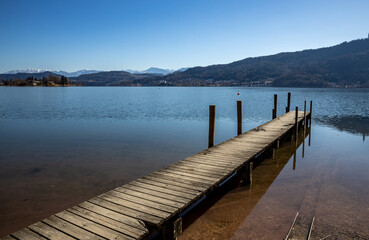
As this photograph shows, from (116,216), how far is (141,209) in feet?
1.95

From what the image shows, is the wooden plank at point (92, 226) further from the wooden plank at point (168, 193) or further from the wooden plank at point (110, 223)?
the wooden plank at point (168, 193)

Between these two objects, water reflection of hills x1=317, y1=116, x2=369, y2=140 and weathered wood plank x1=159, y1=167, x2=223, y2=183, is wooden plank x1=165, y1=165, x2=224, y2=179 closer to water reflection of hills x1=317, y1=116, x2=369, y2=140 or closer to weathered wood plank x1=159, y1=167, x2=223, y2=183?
weathered wood plank x1=159, y1=167, x2=223, y2=183

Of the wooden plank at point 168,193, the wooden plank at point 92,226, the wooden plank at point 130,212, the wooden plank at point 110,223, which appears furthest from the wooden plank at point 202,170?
the wooden plank at point 92,226

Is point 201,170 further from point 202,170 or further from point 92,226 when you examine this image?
point 92,226

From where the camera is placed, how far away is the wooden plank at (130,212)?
5.45 m

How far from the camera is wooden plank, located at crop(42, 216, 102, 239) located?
481 centimetres

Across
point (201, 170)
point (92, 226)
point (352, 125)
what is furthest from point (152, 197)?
point (352, 125)

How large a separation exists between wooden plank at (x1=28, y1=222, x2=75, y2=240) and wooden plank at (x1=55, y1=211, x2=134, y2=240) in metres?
0.38

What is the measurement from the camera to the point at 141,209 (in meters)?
5.93

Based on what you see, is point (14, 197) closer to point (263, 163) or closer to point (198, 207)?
point (198, 207)

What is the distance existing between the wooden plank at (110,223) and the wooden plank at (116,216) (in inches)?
3.4

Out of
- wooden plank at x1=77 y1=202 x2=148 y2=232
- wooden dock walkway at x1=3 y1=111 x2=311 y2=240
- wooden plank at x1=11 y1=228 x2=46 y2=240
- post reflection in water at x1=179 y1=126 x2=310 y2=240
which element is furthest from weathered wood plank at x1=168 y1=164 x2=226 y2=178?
wooden plank at x1=11 y1=228 x2=46 y2=240

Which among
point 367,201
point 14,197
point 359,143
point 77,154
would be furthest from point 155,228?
point 359,143

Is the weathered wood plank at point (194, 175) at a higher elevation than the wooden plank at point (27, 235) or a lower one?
higher
